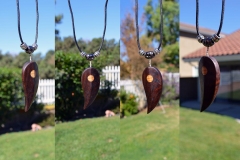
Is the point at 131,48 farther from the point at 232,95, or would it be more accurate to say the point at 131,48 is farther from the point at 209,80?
the point at 232,95

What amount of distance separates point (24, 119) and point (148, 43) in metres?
2.23

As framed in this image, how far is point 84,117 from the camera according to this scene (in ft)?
5.23

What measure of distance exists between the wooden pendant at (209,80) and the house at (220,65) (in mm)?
2916

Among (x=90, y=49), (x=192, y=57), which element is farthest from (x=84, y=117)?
(x=192, y=57)

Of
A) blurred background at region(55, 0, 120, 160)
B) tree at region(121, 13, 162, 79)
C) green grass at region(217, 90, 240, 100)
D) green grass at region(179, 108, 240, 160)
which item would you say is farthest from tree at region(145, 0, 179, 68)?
green grass at region(217, 90, 240, 100)

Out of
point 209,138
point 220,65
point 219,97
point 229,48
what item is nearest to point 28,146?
point 209,138

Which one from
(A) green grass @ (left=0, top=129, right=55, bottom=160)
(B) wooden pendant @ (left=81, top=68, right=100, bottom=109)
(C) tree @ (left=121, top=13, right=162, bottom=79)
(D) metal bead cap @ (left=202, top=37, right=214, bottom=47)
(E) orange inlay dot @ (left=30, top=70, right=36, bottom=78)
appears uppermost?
(C) tree @ (left=121, top=13, right=162, bottom=79)

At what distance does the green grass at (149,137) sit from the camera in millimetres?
2156

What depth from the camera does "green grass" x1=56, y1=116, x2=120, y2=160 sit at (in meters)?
1.45

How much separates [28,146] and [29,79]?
7.83 ft

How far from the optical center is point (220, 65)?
16.3 feet

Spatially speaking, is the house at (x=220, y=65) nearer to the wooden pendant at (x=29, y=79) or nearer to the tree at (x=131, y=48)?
the tree at (x=131, y=48)

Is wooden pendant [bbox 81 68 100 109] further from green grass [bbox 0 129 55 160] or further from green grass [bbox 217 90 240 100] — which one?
green grass [bbox 217 90 240 100]

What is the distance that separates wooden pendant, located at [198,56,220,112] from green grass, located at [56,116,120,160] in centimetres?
100
